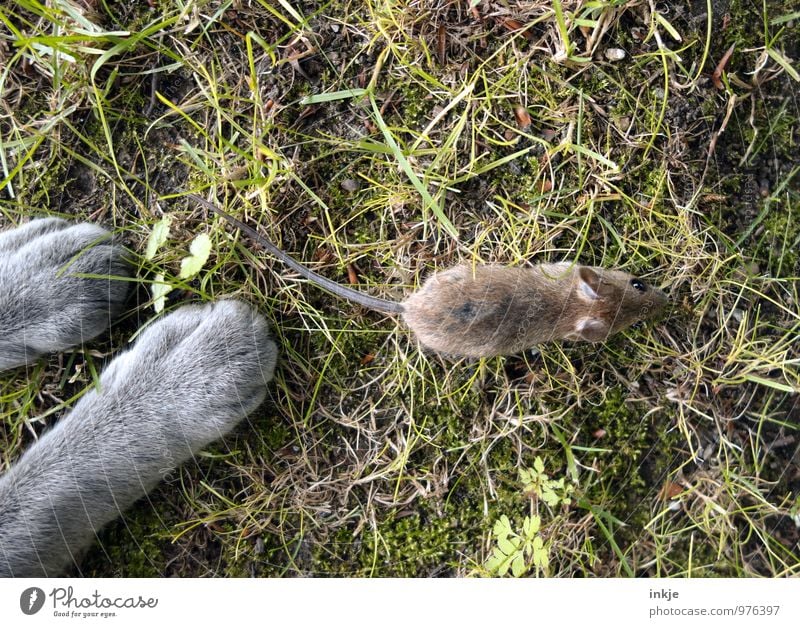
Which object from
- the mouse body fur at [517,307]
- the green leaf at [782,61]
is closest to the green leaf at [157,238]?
the mouse body fur at [517,307]

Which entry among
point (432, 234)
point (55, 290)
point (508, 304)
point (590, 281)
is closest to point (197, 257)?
point (55, 290)

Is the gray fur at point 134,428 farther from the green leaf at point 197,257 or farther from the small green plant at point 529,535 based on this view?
the small green plant at point 529,535

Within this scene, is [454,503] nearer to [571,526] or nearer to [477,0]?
[571,526]

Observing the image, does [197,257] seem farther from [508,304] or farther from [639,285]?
[639,285]

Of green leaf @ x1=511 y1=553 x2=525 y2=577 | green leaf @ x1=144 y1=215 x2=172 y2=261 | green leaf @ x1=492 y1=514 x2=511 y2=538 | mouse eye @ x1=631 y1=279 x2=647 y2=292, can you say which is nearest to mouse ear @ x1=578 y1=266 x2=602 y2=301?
mouse eye @ x1=631 y1=279 x2=647 y2=292

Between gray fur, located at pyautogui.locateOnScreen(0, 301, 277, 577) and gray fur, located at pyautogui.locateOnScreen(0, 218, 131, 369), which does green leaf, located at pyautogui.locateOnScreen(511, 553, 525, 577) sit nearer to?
gray fur, located at pyautogui.locateOnScreen(0, 301, 277, 577)
